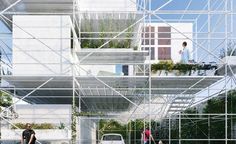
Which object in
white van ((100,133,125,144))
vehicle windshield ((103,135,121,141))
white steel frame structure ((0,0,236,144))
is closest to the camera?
white steel frame structure ((0,0,236,144))

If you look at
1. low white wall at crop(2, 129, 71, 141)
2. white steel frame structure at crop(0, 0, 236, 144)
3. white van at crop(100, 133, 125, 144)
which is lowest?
white van at crop(100, 133, 125, 144)

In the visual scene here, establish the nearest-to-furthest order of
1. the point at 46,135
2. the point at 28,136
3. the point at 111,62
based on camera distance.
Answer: the point at 28,136 < the point at 46,135 < the point at 111,62

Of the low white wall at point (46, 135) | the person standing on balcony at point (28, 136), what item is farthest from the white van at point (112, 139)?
the person standing on balcony at point (28, 136)

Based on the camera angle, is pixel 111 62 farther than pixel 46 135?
Yes

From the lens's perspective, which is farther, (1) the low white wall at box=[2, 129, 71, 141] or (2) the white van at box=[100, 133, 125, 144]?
(2) the white van at box=[100, 133, 125, 144]

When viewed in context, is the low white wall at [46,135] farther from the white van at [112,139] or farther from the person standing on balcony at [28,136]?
the white van at [112,139]

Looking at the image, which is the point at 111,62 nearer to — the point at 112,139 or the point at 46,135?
the point at 46,135

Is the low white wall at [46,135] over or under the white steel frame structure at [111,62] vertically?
under

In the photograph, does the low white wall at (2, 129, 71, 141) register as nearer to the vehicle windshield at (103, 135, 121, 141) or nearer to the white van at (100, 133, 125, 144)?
the white van at (100, 133, 125, 144)

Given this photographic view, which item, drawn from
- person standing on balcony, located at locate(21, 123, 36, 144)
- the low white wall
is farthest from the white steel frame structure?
person standing on balcony, located at locate(21, 123, 36, 144)

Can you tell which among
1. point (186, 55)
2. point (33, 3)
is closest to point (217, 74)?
point (186, 55)

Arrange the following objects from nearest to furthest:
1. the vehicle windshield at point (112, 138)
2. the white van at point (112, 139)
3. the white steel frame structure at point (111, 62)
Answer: the white steel frame structure at point (111, 62) → the white van at point (112, 139) → the vehicle windshield at point (112, 138)

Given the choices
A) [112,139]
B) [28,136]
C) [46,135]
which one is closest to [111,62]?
[46,135]

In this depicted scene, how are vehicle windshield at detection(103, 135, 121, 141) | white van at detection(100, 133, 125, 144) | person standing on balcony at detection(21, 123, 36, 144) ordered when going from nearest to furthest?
person standing on balcony at detection(21, 123, 36, 144)
white van at detection(100, 133, 125, 144)
vehicle windshield at detection(103, 135, 121, 141)
